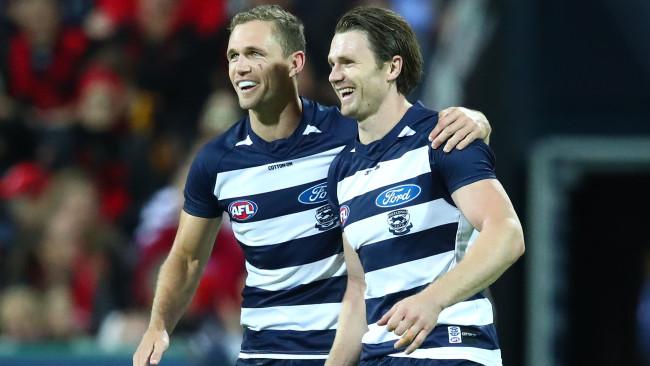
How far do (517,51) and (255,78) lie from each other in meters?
5.19

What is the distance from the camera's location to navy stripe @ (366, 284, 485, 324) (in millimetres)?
4371

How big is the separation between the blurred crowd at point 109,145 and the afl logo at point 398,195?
4197 mm

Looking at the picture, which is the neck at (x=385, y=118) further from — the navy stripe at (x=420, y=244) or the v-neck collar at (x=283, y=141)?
the v-neck collar at (x=283, y=141)

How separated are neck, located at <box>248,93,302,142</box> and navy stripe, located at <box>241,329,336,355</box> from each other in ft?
2.55

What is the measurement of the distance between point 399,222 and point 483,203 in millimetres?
338

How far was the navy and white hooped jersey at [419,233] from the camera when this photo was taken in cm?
431

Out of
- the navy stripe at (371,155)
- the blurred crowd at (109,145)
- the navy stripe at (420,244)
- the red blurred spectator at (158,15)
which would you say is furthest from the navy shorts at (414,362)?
the red blurred spectator at (158,15)

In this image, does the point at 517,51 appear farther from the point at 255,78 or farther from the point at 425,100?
the point at 255,78

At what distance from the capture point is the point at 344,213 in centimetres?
465

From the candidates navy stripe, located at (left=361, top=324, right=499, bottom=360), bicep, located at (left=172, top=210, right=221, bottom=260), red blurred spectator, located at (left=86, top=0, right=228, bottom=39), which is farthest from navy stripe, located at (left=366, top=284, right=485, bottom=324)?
red blurred spectator, located at (left=86, top=0, right=228, bottom=39)

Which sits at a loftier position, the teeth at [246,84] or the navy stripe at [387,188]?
the teeth at [246,84]

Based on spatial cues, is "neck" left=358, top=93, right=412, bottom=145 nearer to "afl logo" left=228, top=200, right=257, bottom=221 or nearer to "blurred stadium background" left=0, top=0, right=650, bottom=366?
"afl logo" left=228, top=200, right=257, bottom=221

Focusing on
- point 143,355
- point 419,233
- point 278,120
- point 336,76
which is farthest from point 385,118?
point 143,355

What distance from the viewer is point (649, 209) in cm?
1094
